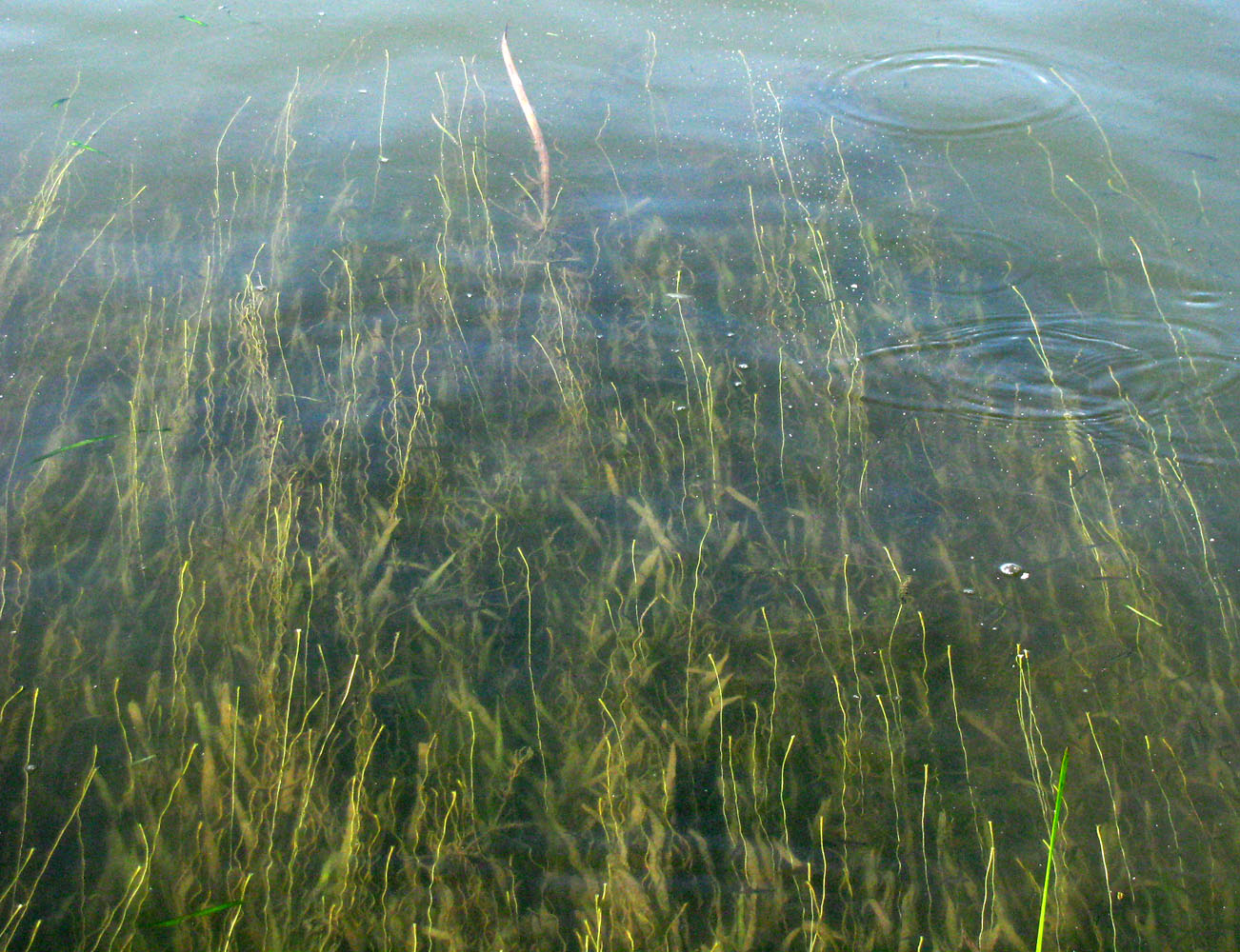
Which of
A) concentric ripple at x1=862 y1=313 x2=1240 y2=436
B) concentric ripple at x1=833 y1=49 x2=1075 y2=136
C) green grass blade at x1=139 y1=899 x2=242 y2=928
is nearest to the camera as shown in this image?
green grass blade at x1=139 y1=899 x2=242 y2=928

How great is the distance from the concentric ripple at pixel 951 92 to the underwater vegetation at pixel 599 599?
0.49m

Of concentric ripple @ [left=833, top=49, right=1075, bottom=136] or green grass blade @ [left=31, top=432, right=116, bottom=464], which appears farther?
concentric ripple @ [left=833, top=49, right=1075, bottom=136]

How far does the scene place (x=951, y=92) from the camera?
3.23m

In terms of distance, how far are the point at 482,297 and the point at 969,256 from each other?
1.29 m

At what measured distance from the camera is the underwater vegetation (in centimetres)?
165

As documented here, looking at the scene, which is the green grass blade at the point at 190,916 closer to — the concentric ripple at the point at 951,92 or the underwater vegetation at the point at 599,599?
the underwater vegetation at the point at 599,599

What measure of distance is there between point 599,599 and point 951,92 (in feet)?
7.25

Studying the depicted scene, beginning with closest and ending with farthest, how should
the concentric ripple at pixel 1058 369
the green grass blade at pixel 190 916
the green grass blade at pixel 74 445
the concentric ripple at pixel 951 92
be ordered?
the green grass blade at pixel 190 916, the green grass blade at pixel 74 445, the concentric ripple at pixel 1058 369, the concentric ripple at pixel 951 92

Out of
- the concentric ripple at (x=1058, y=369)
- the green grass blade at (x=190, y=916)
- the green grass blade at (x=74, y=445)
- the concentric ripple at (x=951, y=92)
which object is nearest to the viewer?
the green grass blade at (x=190, y=916)

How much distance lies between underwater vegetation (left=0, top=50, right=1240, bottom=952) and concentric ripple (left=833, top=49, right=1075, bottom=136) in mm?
488

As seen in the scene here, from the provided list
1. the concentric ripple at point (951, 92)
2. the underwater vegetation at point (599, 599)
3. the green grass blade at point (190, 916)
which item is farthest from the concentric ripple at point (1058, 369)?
the green grass blade at point (190, 916)

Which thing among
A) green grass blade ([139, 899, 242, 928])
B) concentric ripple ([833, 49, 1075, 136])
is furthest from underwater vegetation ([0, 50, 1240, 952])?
concentric ripple ([833, 49, 1075, 136])

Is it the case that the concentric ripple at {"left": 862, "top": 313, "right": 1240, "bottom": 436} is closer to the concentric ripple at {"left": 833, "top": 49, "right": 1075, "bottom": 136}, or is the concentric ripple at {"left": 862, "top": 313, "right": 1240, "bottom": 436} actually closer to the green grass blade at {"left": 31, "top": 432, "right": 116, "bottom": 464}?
the concentric ripple at {"left": 833, "top": 49, "right": 1075, "bottom": 136}

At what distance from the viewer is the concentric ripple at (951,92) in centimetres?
313
